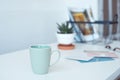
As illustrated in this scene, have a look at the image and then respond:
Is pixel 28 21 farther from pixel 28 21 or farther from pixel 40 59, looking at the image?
pixel 40 59

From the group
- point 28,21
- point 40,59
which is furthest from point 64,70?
point 28,21

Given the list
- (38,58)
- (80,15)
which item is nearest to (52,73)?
(38,58)

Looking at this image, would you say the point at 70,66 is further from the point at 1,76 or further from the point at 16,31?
the point at 16,31

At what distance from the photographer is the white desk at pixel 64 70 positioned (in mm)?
743

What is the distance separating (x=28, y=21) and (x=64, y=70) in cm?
92

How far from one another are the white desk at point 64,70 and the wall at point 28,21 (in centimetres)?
51

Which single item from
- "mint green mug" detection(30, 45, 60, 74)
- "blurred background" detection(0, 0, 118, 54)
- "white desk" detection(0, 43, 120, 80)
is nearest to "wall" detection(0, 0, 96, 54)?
"blurred background" detection(0, 0, 118, 54)

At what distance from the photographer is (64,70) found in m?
0.83

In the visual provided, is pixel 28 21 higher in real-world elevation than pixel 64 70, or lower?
higher

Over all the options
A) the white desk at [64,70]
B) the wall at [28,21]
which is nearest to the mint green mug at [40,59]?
the white desk at [64,70]

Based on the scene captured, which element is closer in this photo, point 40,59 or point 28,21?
point 40,59

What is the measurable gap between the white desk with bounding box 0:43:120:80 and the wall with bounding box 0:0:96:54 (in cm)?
51

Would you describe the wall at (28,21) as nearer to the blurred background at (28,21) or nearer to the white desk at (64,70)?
the blurred background at (28,21)

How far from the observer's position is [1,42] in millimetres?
1479
